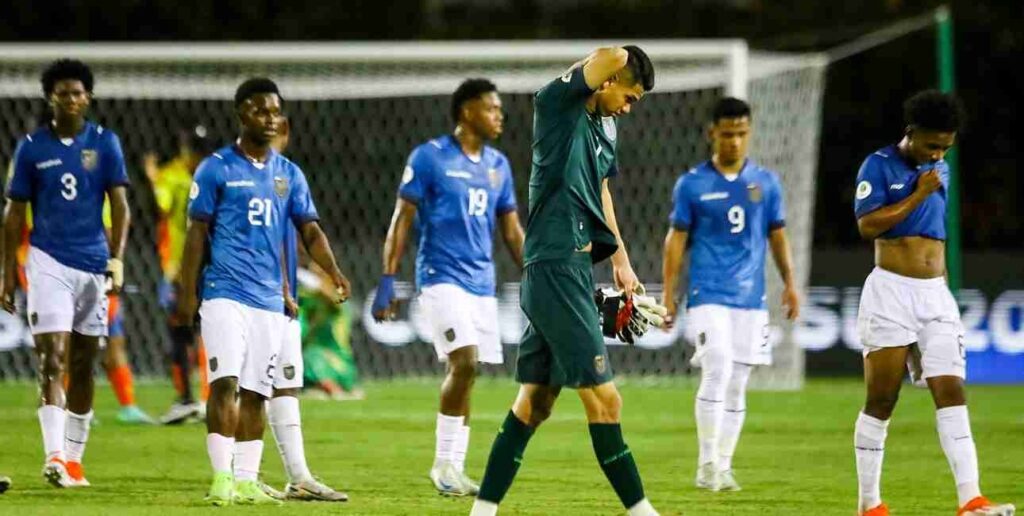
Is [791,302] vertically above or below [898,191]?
below

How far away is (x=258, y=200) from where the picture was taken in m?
9.41

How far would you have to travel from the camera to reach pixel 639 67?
7688 mm

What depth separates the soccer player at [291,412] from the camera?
9.62m

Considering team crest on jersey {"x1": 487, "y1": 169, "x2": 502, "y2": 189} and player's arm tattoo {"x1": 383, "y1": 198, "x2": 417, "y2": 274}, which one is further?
team crest on jersey {"x1": 487, "y1": 169, "x2": 502, "y2": 189}

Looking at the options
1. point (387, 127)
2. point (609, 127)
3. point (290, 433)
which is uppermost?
point (387, 127)

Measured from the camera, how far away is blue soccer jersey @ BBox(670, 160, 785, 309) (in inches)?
437

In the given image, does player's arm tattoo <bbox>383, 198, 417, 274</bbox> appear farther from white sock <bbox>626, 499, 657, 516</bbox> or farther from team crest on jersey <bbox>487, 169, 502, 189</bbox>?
white sock <bbox>626, 499, 657, 516</bbox>

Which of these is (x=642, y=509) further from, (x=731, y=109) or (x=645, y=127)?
(x=645, y=127)

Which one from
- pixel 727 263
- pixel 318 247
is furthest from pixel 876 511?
pixel 318 247

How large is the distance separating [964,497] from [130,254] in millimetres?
14043

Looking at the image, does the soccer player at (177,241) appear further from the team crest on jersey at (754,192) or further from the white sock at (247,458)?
the white sock at (247,458)

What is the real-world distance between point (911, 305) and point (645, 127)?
1361 centimetres

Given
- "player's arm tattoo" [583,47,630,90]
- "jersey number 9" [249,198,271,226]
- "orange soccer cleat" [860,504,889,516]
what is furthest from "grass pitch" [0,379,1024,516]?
"player's arm tattoo" [583,47,630,90]

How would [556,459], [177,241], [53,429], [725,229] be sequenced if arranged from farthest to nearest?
1. [177,241]
2. [556,459]
3. [725,229]
4. [53,429]
